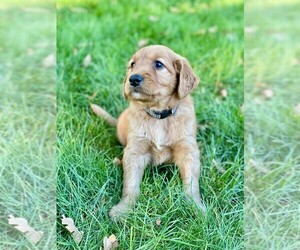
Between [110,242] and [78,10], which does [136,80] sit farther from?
[78,10]

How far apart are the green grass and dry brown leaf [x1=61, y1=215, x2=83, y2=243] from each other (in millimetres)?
30

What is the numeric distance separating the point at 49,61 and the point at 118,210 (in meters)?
1.54

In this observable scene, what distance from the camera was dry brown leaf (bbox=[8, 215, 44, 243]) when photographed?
309cm

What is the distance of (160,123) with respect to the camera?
3.38 meters

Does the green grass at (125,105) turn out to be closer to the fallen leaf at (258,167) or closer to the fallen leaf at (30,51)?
the fallen leaf at (258,167)

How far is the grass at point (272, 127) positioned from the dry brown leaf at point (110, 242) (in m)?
0.72

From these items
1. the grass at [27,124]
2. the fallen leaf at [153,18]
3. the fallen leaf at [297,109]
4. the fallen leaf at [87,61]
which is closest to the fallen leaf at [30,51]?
the grass at [27,124]

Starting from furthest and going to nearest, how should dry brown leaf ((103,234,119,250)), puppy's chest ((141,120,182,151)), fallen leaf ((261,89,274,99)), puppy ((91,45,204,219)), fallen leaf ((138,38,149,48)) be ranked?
fallen leaf ((138,38,149,48)) < fallen leaf ((261,89,274,99)) < puppy's chest ((141,120,182,151)) < puppy ((91,45,204,219)) < dry brown leaf ((103,234,119,250))

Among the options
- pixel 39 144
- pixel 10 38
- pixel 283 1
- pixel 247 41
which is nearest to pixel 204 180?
pixel 39 144

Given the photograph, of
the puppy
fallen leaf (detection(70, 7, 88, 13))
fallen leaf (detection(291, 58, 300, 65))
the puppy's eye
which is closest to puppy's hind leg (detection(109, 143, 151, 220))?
the puppy

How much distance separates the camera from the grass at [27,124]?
318 centimetres

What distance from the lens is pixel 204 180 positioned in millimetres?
3414

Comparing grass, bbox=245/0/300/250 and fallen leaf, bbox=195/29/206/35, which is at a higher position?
fallen leaf, bbox=195/29/206/35

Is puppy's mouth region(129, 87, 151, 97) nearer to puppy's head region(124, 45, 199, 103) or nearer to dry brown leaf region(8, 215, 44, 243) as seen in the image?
puppy's head region(124, 45, 199, 103)
